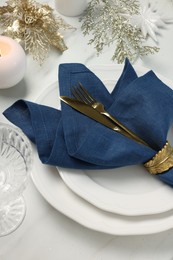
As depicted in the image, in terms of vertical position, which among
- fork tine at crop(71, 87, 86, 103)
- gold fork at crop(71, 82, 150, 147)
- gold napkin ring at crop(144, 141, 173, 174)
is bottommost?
fork tine at crop(71, 87, 86, 103)

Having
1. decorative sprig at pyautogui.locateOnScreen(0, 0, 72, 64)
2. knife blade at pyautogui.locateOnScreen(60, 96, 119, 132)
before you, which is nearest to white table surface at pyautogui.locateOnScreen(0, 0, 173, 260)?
knife blade at pyautogui.locateOnScreen(60, 96, 119, 132)

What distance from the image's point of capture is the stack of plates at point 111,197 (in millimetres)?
472

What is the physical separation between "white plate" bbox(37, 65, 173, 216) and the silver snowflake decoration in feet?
0.95

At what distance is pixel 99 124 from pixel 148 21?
0.94 ft

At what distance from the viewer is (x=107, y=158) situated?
0.49 m

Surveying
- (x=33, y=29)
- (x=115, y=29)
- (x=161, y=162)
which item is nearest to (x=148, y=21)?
(x=115, y=29)

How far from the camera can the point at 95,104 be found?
549 mm

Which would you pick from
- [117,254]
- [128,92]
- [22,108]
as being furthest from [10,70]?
[117,254]

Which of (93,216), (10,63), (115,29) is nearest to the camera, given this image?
(93,216)

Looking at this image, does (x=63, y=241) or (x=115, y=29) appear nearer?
(x=63, y=241)

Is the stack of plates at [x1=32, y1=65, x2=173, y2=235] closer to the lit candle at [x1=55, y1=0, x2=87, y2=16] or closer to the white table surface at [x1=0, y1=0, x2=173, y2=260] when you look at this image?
the white table surface at [x1=0, y1=0, x2=173, y2=260]

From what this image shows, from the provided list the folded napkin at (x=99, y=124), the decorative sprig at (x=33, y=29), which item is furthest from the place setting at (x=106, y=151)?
the decorative sprig at (x=33, y=29)

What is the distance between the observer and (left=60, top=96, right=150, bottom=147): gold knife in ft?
1.73

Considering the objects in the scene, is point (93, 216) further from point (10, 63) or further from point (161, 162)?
point (10, 63)
